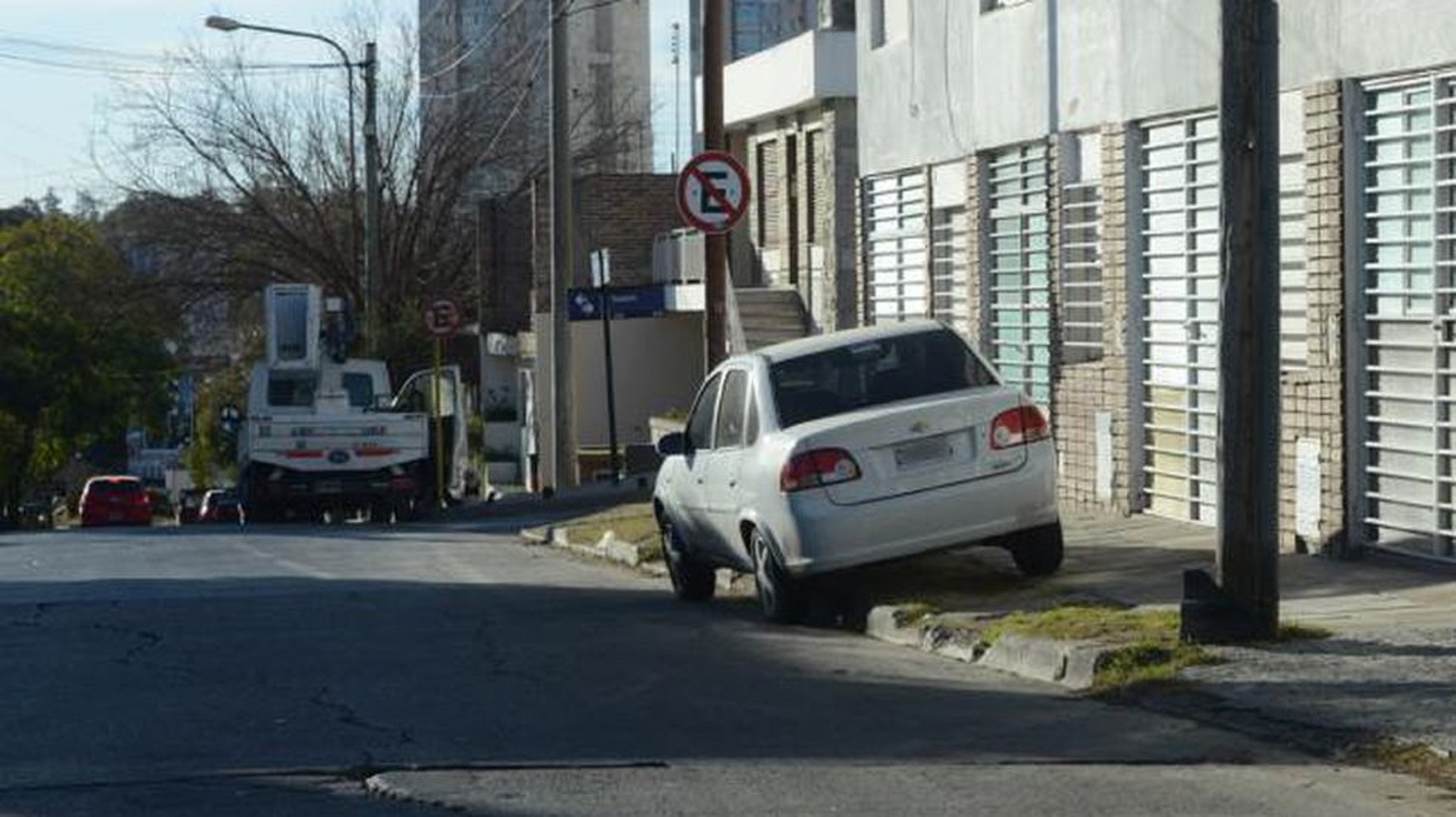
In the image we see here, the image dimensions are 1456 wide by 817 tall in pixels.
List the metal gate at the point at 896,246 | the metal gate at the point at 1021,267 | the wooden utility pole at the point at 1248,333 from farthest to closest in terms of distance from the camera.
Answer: the metal gate at the point at 896,246 → the metal gate at the point at 1021,267 → the wooden utility pole at the point at 1248,333

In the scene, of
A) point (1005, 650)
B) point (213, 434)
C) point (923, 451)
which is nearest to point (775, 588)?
point (923, 451)

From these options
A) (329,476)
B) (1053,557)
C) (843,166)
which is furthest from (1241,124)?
(329,476)

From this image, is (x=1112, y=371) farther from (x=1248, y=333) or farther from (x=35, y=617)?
(x=35, y=617)

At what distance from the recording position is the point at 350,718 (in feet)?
35.8

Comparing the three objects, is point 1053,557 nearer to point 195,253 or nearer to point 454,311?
point 454,311

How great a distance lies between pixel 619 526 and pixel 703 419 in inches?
311

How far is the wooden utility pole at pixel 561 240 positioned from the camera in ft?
109

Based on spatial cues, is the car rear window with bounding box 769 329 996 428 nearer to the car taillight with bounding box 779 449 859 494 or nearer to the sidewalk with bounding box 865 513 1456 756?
the car taillight with bounding box 779 449 859 494

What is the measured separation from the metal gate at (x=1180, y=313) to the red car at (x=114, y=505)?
3880 cm

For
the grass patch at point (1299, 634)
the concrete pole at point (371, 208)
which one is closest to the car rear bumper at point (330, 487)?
the concrete pole at point (371, 208)

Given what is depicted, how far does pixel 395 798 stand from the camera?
8.85 metres

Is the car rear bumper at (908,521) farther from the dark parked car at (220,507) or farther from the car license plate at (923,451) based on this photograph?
the dark parked car at (220,507)

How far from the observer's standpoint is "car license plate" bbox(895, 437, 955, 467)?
14.3 meters

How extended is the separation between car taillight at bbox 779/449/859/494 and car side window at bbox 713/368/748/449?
1.22 meters
